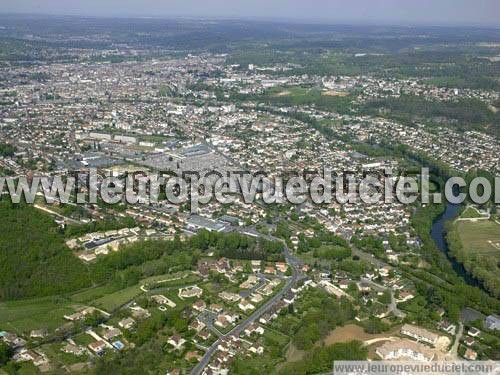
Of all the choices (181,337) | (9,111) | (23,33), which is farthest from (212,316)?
(23,33)

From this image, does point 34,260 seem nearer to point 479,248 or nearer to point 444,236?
point 444,236

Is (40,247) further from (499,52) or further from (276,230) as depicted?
(499,52)

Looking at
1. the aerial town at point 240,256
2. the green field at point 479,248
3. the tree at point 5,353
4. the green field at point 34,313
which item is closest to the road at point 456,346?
the aerial town at point 240,256

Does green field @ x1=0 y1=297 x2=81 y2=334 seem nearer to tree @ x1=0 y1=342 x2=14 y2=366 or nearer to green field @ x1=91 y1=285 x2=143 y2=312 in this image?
green field @ x1=91 y1=285 x2=143 y2=312

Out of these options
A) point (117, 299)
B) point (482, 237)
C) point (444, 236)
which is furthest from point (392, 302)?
point (117, 299)

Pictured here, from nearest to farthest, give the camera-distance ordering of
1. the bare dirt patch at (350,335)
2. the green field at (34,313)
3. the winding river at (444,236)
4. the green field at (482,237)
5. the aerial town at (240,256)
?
the aerial town at (240,256) < the bare dirt patch at (350,335) < the green field at (34,313) < the winding river at (444,236) < the green field at (482,237)

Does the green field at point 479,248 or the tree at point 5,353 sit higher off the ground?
the tree at point 5,353

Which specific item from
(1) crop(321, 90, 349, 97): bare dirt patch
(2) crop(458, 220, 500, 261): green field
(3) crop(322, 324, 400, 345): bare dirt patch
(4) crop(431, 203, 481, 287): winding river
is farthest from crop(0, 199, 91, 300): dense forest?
(1) crop(321, 90, 349, 97): bare dirt patch

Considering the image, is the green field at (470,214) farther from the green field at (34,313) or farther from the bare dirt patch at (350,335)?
the green field at (34,313)
